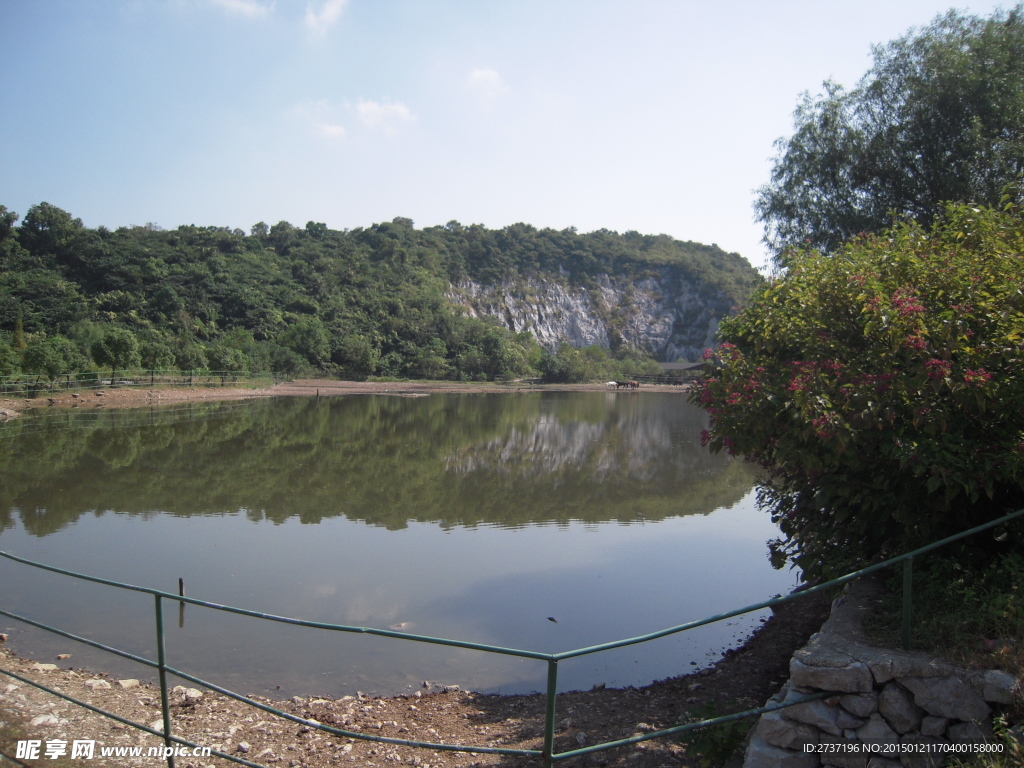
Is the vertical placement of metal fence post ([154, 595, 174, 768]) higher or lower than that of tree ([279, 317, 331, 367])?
lower

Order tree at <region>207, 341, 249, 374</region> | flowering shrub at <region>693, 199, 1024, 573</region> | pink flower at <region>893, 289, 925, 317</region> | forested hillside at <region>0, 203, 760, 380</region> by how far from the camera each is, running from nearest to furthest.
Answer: flowering shrub at <region>693, 199, 1024, 573</region> → pink flower at <region>893, 289, 925, 317</region> → forested hillside at <region>0, 203, 760, 380</region> → tree at <region>207, 341, 249, 374</region>

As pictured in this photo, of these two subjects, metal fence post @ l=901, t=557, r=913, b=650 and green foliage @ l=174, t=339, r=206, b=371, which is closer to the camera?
metal fence post @ l=901, t=557, r=913, b=650

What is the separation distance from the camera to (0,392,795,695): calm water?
7723mm

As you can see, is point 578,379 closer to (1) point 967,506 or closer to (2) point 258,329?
(2) point 258,329

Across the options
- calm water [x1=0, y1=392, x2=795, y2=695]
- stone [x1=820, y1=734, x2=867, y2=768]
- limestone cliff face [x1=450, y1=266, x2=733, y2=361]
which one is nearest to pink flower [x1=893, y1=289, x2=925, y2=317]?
stone [x1=820, y1=734, x2=867, y2=768]

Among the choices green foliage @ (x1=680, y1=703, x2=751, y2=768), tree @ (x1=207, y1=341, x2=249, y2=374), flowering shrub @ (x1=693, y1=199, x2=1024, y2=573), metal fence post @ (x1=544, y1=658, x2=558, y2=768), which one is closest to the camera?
metal fence post @ (x1=544, y1=658, x2=558, y2=768)

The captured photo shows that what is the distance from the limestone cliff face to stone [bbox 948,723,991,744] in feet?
403

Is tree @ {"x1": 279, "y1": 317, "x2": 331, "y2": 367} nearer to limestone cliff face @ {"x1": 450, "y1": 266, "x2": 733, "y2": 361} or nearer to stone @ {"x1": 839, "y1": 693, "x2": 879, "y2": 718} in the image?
limestone cliff face @ {"x1": 450, "y1": 266, "x2": 733, "y2": 361}

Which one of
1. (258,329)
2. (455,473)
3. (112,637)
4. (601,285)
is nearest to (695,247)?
(601,285)

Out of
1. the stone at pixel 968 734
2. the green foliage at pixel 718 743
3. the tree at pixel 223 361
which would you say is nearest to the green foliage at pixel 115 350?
the tree at pixel 223 361

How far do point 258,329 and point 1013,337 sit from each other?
76977 millimetres

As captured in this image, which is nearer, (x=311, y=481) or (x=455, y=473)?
(x=311, y=481)

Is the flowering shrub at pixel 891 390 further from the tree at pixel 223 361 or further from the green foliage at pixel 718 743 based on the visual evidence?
the tree at pixel 223 361

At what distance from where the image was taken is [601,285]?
152625 millimetres
